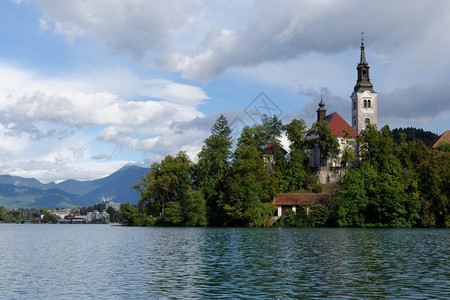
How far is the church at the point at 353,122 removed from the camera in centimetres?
10419

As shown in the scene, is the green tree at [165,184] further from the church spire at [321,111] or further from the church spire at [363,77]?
the church spire at [363,77]

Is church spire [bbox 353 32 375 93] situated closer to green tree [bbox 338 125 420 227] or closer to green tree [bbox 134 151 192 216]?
green tree [bbox 338 125 420 227]

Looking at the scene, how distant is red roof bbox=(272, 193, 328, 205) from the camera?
292 ft

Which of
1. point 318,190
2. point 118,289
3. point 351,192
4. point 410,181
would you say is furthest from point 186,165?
point 118,289

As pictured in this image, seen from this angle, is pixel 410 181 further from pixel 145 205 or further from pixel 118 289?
pixel 118 289

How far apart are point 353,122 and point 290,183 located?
32.8 m

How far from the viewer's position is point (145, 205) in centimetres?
11031

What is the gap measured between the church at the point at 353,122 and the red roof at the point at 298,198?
1256 centimetres

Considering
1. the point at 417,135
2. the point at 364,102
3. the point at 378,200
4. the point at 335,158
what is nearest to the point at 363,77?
the point at 364,102

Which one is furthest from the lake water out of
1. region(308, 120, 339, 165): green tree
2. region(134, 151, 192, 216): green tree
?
region(134, 151, 192, 216): green tree

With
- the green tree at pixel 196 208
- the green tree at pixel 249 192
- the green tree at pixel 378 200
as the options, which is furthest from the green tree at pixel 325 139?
the green tree at pixel 196 208

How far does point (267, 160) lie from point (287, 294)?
84.1 meters

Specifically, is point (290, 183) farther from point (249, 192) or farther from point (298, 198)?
point (249, 192)

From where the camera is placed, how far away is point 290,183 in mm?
98125
